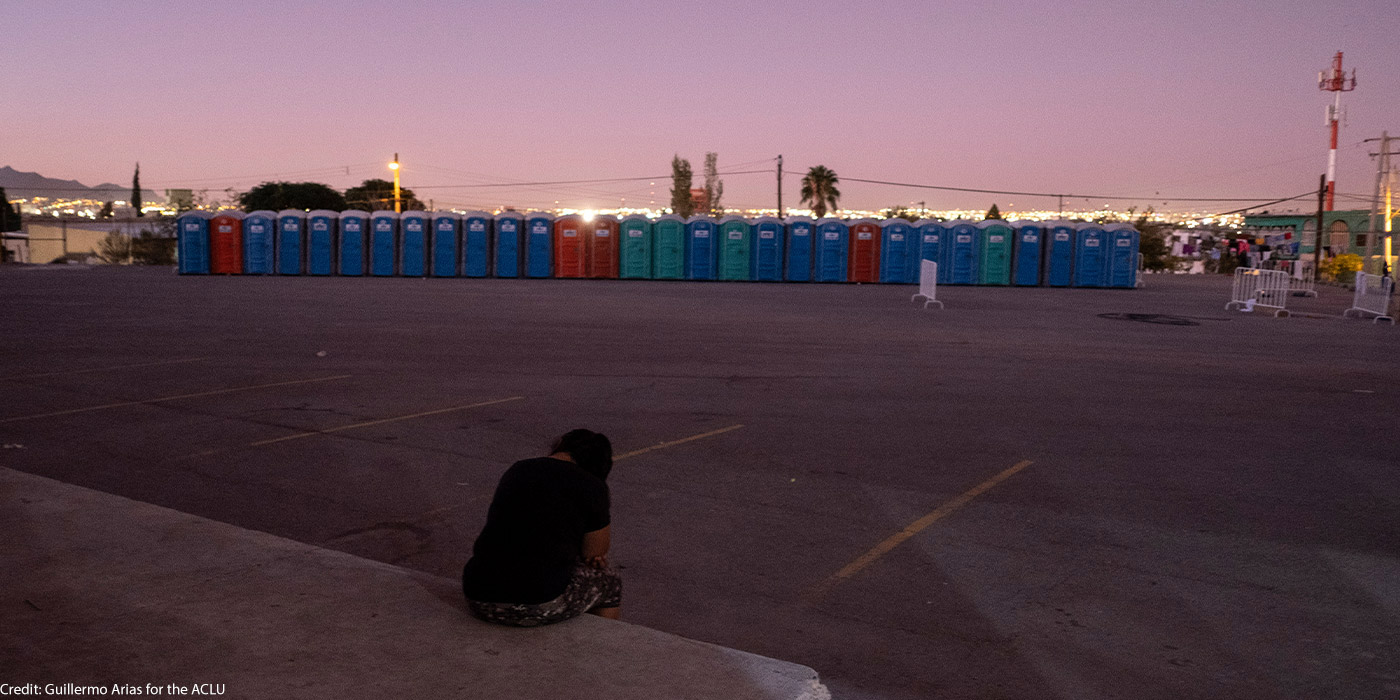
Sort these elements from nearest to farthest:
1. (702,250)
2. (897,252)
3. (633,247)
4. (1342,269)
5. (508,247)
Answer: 1. (897,252)
2. (702,250)
3. (633,247)
4. (508,247)
5. (1342,269)

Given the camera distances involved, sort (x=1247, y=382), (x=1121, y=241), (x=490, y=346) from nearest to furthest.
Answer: (x=1247, y=382), (x=490, y=346), (x=1121, y=241)

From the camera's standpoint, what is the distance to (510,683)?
3.16 meters

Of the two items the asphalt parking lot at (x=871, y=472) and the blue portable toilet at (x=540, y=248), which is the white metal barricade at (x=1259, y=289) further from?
the blue portable toilet at (x=540, y=248)

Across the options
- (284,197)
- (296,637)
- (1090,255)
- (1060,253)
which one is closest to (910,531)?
(296,637)

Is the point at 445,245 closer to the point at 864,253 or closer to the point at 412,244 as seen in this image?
the point at 412,244

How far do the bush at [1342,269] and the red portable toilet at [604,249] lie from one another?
28089 millimetres

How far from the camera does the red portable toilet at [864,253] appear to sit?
35.9 meters

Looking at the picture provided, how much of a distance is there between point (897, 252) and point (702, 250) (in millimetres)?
7160

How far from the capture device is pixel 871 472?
6.90 metres

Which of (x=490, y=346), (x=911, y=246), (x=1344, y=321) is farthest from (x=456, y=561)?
(x=911, y=246)

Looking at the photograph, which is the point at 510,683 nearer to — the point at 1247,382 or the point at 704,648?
the point at 704,648

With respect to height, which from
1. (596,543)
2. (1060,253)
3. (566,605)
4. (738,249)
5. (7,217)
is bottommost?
(566,605)

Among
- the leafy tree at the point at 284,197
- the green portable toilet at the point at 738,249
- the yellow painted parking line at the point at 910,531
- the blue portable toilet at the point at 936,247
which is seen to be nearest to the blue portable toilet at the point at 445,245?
the green portable toilet at the point at 738,249

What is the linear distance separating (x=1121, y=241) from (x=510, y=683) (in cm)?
3520
